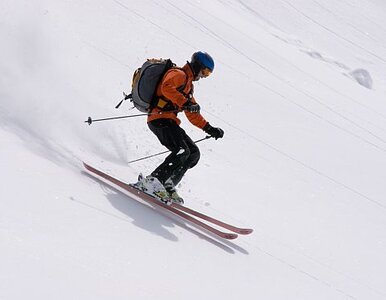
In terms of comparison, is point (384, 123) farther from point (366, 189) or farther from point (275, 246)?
point (275, 246)

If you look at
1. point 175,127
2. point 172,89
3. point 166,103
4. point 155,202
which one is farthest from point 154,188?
point 172,89

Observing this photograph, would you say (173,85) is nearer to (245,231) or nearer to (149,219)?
(149,219)

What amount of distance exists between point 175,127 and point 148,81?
22.3 inches

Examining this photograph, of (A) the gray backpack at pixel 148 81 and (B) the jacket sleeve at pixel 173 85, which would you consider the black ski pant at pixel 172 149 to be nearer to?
(A) the gray backpack at pixel 148 81

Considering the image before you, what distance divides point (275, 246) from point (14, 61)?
3.89 metres

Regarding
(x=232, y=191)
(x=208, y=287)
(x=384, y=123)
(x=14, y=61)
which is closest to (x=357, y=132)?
(x=384, y=123)

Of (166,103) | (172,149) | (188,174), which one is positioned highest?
(188,174)

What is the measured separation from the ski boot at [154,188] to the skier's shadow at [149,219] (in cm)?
14

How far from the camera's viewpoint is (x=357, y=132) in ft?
45.3

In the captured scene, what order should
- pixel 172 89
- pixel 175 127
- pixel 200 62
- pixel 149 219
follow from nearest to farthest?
pixel 149 219 → pixel 172 89 → pixel 200 62 → pixel 175 127

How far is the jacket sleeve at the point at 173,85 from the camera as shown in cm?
592

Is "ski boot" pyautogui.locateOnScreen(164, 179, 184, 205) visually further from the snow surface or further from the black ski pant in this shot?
the snow surface

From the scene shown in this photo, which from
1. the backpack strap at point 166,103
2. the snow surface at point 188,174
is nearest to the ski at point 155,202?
the snow surface at point 188,174

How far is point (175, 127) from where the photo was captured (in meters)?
6.32
